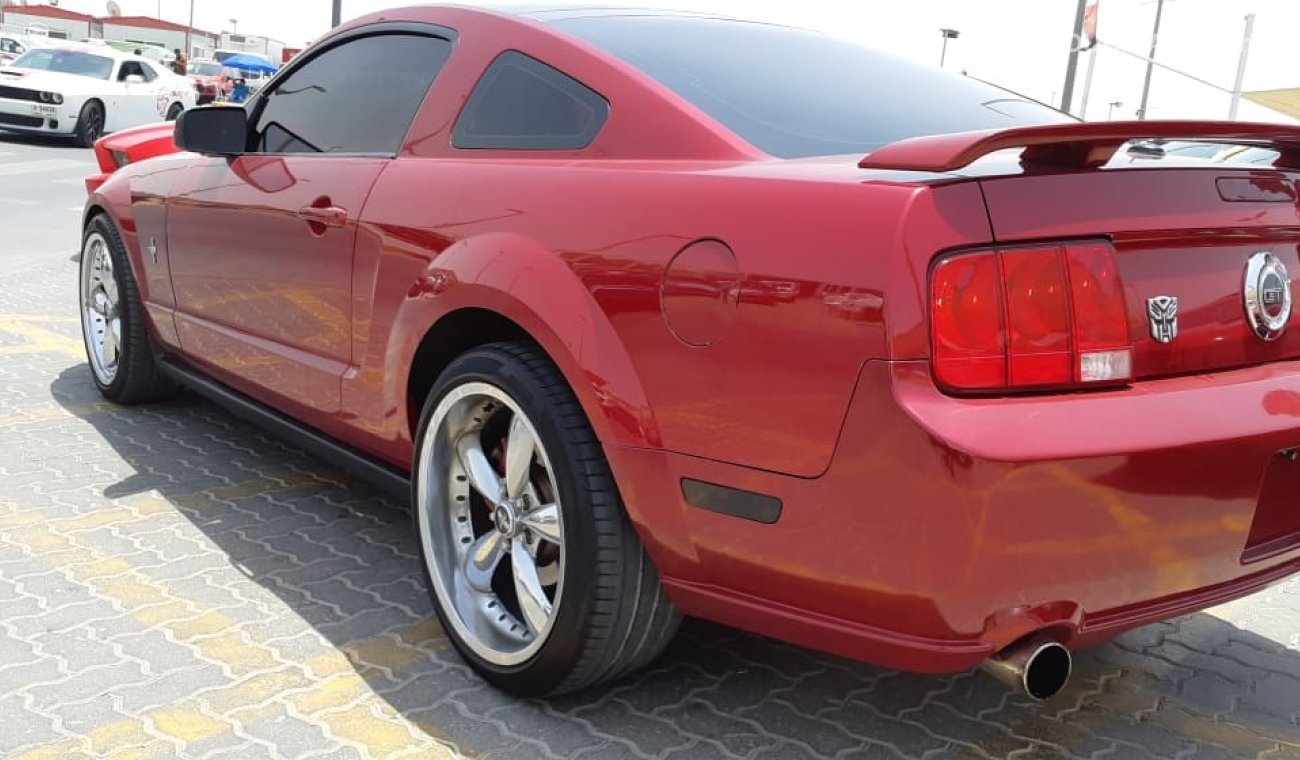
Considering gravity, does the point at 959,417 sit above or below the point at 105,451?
above

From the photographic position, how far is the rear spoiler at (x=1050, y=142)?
195cm

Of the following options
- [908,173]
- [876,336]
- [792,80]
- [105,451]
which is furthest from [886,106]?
[105,451]

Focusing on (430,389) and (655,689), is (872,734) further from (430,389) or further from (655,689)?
(430,389)

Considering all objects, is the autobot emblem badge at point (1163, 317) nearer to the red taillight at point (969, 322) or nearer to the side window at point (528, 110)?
the red taillight at point (969, 322)

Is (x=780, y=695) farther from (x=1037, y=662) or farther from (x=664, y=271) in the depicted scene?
Result: (x=664, y=271)

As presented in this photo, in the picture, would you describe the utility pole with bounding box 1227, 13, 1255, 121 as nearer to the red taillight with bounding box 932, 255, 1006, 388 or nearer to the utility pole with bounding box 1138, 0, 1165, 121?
the utility pole with bounding box 1138, 0, 1165, 121

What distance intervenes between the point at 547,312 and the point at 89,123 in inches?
753

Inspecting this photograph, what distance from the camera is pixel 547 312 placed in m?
2.48

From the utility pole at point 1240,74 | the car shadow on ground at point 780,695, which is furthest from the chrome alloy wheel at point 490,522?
the utility pole at point 1240,74

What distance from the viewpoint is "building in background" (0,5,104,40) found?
9178cm

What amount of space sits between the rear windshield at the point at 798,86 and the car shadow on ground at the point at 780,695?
1.22 meters

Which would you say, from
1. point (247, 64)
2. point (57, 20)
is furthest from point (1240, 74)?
point (57, 20)

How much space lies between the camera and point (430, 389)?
3051 millimetres

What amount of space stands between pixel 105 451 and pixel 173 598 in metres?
1.50
